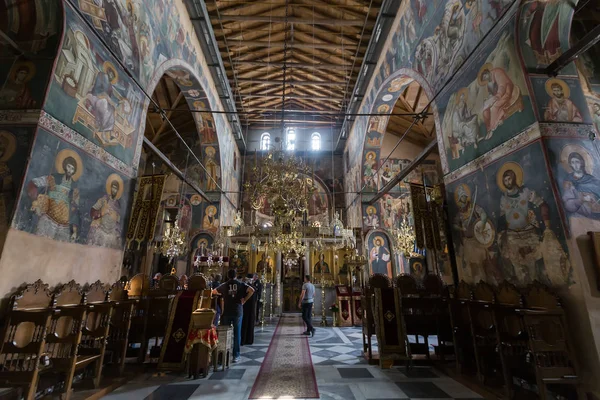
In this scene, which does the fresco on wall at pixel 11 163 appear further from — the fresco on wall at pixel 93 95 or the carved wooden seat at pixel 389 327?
the carved wooden seat at pixel 389 327

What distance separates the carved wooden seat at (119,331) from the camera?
428cm

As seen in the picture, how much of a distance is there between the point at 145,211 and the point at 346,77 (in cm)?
1083

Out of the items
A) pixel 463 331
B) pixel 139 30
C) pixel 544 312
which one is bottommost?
pixel 463 331

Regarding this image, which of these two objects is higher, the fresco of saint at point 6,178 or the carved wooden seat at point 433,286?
the fresco of saint at point 6,178

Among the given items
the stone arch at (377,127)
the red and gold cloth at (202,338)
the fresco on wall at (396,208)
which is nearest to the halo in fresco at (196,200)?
the stone arch at (377,127)

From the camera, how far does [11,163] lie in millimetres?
3678

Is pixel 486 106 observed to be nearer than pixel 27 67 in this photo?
No

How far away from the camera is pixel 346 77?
43.3 feet

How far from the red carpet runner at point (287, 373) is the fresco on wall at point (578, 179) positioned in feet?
12.7

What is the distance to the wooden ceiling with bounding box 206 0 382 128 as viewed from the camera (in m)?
→ 10.1

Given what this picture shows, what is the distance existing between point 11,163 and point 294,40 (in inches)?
452

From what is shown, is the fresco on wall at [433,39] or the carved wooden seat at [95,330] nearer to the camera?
the carved wooden seat at [95,330]

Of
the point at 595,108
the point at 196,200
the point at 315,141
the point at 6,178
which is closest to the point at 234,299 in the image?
the point at 6,178

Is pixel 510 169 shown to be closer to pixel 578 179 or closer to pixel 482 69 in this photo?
pixel 578 179
